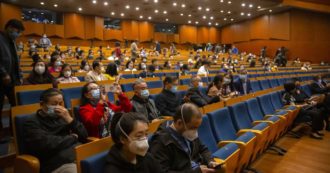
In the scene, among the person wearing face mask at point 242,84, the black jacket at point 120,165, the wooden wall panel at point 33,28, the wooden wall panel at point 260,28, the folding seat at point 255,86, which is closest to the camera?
the black jacket at point 120,165

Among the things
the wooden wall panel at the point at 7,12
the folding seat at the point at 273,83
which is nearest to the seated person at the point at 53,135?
the folding seat at the point at 273,83

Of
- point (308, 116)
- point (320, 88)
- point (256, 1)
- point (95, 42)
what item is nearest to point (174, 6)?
point (256, 1)

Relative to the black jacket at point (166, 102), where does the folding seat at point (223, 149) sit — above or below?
below

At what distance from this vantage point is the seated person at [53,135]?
1.25 m

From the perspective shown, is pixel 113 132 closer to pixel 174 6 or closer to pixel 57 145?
pixel 57 145

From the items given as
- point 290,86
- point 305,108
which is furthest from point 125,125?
point 290,86

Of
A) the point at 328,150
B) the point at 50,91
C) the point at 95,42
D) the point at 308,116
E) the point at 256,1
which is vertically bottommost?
the point at 328,150

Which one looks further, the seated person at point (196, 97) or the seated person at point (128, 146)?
the seated person at point (196, 97)

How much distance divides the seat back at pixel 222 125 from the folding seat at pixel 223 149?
0.05 m

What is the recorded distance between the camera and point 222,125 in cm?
201

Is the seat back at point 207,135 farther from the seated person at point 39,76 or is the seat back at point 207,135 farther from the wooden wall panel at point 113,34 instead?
the wooden wall panel at point 113,34

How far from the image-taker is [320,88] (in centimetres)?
418

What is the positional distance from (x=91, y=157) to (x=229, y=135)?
1356mm

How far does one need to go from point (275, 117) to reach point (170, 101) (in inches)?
39.4
